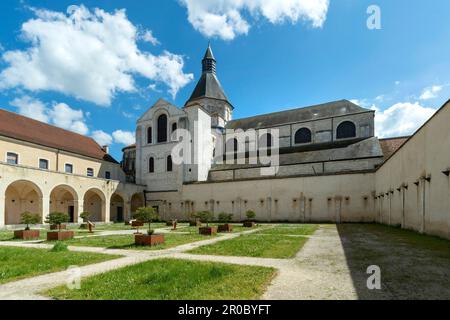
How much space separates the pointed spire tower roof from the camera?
1852 inches

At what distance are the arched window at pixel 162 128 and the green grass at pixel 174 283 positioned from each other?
106ft

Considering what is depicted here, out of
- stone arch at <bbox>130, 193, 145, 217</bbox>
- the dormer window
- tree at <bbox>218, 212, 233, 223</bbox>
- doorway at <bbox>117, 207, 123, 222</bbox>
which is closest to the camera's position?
tree at <bbox>218, 212, 233, 223</bbox>

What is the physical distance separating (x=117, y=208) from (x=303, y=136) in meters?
27.1

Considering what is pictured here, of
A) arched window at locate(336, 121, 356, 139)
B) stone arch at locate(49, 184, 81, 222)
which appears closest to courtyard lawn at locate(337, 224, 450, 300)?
arched window at locate(336, 121, 356, 139)

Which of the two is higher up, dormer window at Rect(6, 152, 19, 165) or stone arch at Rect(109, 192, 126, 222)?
dormer window at Rect(6, 152, 19, 165)

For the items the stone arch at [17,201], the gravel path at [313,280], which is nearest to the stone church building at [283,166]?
the gravel path at [313,280]

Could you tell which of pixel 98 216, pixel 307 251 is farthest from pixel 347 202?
pixel 98 216

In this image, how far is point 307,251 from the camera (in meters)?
8.93

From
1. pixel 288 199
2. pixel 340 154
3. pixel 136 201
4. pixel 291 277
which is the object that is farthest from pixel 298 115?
pixel 291 277

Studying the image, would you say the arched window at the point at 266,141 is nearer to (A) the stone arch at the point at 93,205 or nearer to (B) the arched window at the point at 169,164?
(B) the arched window at the point at 169,164

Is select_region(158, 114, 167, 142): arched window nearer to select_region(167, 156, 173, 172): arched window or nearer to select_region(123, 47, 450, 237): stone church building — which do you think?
select_region(123, 47, 450, 237): stone church building

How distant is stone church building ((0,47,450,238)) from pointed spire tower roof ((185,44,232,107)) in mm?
835
